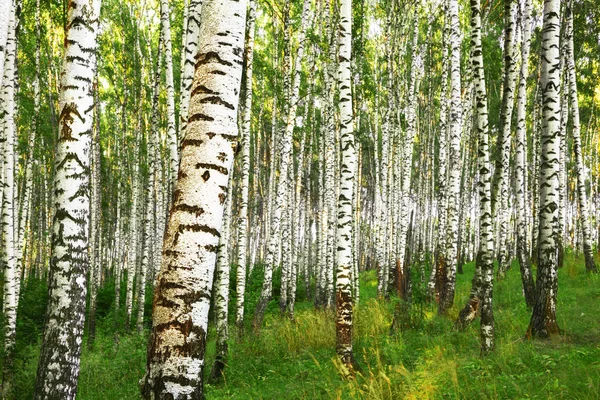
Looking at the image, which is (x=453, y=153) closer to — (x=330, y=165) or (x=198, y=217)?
(x=330, y=165)

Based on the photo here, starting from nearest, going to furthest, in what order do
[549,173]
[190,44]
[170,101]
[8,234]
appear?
1. [190,44]
2. [549,173]
3. [8,234]
4. [170,101]

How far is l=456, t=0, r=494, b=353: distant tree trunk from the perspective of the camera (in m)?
5.50

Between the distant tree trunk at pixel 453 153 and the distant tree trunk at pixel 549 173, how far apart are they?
1.88m

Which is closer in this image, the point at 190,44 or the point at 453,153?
the point at 190,44

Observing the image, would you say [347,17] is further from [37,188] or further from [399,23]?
[37,188]

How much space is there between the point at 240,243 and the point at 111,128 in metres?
17.0

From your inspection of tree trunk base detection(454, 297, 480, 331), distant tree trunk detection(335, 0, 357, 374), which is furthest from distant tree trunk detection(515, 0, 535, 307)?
distant tree trunk detection(335, 0, 357, 374)

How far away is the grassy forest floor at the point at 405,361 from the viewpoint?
12.6 feet

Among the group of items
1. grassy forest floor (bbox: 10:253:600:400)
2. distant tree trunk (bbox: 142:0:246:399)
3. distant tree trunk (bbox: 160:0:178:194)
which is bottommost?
grassy forest floor (bbox: 10:253:600:400)

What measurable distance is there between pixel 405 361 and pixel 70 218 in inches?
183

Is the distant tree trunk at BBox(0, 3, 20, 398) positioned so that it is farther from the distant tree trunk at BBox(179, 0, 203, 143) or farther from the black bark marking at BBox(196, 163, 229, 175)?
the black bark marking at BBox(196, 163, 229, 175)

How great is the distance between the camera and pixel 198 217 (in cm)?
235

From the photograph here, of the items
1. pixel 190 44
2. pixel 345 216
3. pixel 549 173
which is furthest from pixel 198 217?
pixel 549 173

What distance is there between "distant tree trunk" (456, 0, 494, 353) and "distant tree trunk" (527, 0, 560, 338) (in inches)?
30.0
